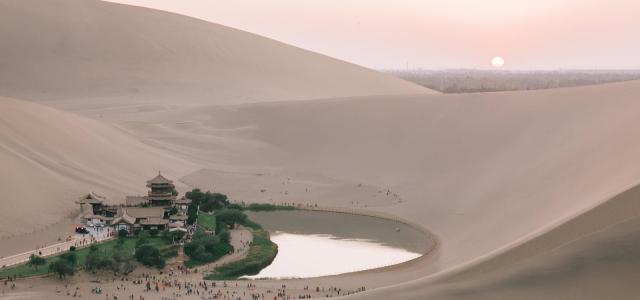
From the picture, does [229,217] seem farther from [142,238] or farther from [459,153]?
[459,153]

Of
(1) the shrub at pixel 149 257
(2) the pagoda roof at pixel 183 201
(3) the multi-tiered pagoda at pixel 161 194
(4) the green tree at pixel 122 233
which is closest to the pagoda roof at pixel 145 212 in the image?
(4) the green tree at pixel 122 233

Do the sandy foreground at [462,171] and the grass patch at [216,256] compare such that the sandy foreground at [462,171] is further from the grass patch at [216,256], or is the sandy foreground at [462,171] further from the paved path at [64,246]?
the paved path at [64,246]

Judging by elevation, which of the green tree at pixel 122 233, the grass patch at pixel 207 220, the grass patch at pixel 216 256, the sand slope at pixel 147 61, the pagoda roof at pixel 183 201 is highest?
the sand slope at pixel 147 61

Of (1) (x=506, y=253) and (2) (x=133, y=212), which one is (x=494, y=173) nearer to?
(2) (x=133, y=212)

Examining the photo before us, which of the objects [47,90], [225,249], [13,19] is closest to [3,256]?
[225,249]

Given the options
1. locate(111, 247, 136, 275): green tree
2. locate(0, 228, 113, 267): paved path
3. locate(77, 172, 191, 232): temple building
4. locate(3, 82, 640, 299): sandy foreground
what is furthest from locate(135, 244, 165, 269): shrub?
locate(3, 82, 640, 299): sandy foreground
